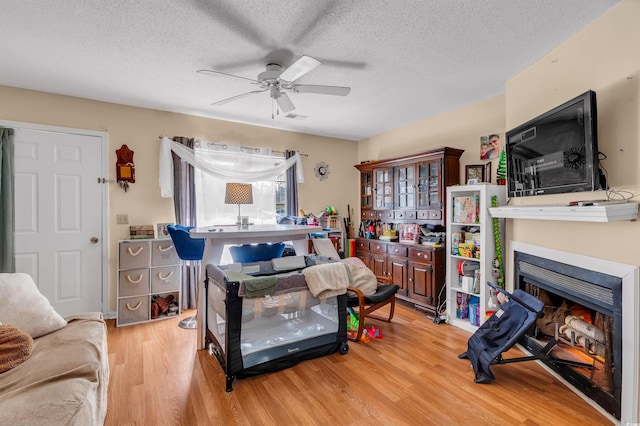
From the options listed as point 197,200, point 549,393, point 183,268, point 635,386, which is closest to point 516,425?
point 549,393

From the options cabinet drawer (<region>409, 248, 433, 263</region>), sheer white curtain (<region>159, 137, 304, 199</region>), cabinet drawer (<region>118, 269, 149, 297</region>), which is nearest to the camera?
cabinet drawer (<region>118, 269, 149, 297</region>)

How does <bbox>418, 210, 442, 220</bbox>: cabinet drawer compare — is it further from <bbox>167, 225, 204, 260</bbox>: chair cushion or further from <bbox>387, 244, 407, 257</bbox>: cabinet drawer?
<bbox>167, 225, 204, 260</bbox>: chair cushion

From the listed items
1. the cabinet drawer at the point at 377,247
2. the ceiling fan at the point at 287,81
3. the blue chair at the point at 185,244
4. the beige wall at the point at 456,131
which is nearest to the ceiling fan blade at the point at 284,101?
the ceiling fan at the point at 287,81

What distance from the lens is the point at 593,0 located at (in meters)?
1.83

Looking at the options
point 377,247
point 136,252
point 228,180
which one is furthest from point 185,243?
point 377,247

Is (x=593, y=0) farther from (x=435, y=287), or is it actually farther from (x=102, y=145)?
(x=102, y=145)

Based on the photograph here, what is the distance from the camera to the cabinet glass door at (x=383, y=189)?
4.50 m

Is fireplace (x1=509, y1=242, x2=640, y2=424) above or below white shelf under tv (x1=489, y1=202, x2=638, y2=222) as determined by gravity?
below

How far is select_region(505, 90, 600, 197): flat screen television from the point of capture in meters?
1.85

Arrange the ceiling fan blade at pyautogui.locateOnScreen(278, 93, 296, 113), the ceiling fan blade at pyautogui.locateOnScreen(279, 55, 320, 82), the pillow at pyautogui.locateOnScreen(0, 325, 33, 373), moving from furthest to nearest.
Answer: the ceiling fan blade at pyautogui.locateOnScreen(278, 93, 296, 113)
the ceiling fan blade at pyautogui.locateOnScreen(279, 55, 320, 82)
the pillow at pyautogui.locateOnScreen(0, 325, 33, 373)

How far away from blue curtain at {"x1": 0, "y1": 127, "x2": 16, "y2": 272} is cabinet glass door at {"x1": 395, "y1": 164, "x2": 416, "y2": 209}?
4.47 metres

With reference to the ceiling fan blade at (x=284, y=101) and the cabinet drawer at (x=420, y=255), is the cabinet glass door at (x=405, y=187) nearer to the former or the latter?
the cabinet drawer at (x=420, y=255)

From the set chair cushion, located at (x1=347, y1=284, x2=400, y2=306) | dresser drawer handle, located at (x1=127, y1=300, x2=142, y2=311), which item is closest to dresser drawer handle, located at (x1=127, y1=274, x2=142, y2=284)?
dresser drawer handle, located at (x1=127, y1=300, x2=142, y2=311)

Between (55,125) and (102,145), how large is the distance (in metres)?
0.45
